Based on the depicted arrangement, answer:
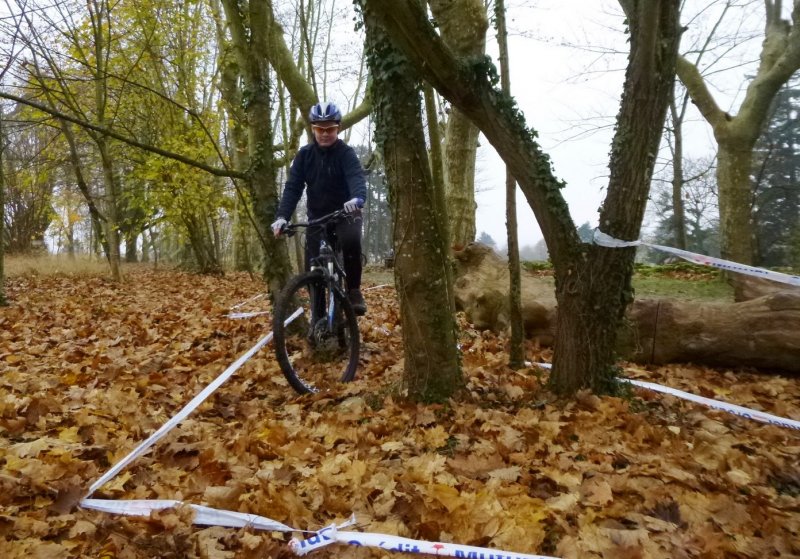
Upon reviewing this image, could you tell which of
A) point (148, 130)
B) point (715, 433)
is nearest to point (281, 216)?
point (715, 433)

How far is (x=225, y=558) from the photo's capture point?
2.00m

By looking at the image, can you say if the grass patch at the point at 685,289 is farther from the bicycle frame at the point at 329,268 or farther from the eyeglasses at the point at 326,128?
the eyeglasses at the point at 326,128

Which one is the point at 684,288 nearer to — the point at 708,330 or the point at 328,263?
the point at 708,330

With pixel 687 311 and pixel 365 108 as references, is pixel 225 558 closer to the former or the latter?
pixel 687 311

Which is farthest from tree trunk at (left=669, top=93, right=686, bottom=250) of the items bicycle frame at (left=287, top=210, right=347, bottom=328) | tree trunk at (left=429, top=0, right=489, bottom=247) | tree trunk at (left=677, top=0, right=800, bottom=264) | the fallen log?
bicycle frame at (left=287, top=210, right=347, bottom=328)

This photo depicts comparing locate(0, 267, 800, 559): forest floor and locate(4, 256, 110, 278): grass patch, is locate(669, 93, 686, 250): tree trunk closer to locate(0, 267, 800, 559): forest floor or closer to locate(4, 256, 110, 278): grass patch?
locate(0, 267, 800, 559): forest floor

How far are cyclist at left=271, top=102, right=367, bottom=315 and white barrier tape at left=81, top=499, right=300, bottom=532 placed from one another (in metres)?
2.60

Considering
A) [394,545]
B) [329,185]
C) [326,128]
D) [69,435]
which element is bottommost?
[394,545]

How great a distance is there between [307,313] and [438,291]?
2.13 meters

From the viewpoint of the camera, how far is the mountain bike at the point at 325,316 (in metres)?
4.45

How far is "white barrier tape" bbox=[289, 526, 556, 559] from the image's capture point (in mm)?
1953

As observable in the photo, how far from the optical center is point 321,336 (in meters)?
4.77

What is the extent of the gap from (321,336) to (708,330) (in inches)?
151

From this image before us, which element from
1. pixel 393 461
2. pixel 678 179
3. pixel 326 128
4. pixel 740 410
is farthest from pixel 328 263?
→ pixel 678 179
